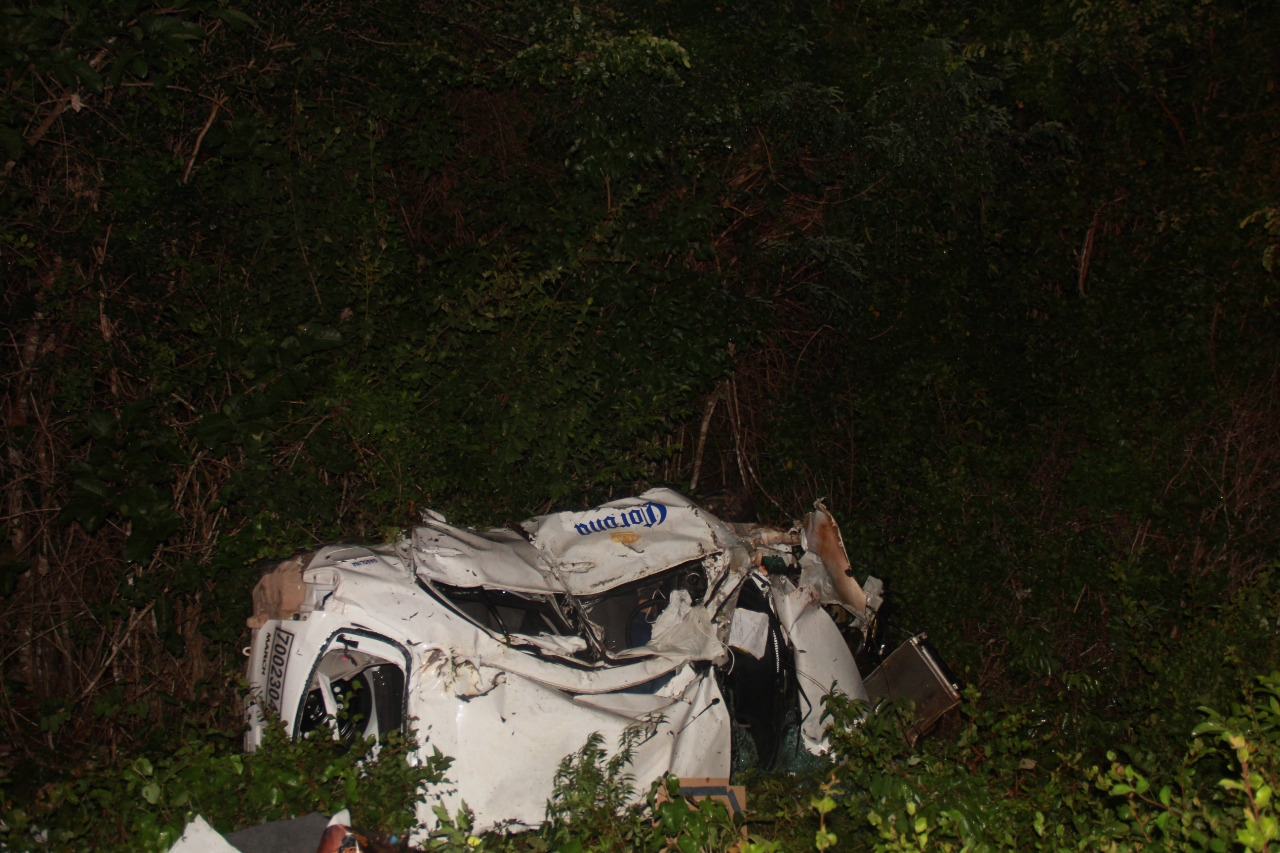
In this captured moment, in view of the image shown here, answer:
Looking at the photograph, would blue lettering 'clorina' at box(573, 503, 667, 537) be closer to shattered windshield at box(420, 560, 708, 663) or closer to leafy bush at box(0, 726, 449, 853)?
shattered windshield at box(420, 560, 708, 663)

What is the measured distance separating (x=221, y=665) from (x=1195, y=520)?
5.73 metres

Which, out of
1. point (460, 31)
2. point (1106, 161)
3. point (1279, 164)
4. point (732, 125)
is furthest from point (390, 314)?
point (1279, 164)

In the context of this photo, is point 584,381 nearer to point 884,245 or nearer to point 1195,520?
point 884,245

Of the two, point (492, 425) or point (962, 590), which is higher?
point (492, 425)

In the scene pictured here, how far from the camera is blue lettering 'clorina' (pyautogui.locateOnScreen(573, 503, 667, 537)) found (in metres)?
4.04

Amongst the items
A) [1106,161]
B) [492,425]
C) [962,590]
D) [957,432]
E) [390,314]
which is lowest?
[962,590]

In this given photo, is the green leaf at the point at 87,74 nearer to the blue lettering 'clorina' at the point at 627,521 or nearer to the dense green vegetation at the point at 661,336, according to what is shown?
the dense green vegetation at the point at 661,336

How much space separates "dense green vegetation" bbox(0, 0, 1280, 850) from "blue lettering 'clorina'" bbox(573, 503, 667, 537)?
632 mm

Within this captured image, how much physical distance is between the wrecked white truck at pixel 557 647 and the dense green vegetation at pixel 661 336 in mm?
282

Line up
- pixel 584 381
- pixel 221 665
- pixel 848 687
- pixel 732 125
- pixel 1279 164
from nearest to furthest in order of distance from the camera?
1. pixel 848 687
2. pixel 221 665
3. pixel 584 381
4. pixel 732 125
5. pixel 1279 164

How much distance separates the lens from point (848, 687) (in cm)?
411

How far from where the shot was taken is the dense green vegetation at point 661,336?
4.01 meters

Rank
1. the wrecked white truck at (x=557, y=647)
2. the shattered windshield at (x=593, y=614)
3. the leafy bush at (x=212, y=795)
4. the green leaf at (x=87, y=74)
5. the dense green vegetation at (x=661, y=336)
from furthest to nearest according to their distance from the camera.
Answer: the dense green vegetation at (x=661, y=336), the green leaf at (x=87, y=74), the shattered windshield at (x=593, y=614), the wrecked white truck at (x=557, y=647), the leafy bush at (x=212, y=795)

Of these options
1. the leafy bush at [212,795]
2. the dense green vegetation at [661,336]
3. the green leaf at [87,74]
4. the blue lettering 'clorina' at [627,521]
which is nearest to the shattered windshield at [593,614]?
the blue lettering 'clorina' at [627,521]
